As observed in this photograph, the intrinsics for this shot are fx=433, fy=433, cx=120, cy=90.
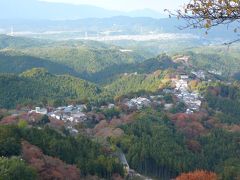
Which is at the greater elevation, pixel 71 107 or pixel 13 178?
pixel 13 178

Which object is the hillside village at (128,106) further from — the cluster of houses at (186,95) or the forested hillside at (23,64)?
the forested hillside at (23,64)

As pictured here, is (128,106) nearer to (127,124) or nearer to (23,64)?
(127,124)

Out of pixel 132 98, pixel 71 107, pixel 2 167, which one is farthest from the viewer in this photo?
pixel 132 98

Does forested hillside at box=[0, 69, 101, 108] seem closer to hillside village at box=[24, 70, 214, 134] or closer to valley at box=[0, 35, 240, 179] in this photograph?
valley at box=[0, 35, 240, 179]

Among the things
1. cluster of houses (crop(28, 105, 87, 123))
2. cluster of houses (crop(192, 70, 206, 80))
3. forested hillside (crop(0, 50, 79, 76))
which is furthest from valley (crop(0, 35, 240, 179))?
forested hillside (crop(0, 50, 79, 76))

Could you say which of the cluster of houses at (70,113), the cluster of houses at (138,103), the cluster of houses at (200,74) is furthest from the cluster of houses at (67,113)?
the cluster of houses at (200,74)

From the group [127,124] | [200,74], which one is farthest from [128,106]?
[200,74]

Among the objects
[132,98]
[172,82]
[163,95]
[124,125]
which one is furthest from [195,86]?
[124,125]

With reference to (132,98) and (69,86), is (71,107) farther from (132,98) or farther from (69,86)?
(69,86)
